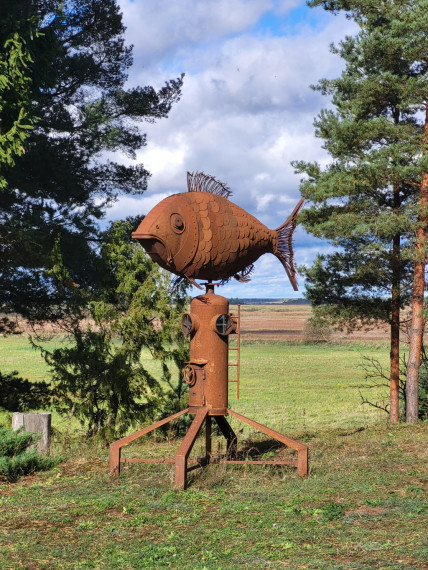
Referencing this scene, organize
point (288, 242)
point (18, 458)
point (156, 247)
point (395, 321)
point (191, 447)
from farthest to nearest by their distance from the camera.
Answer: point (395, 321), point (288, 242), point (18, 458), point (156, 247), point (191, 447)

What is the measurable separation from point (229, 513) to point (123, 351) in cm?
694

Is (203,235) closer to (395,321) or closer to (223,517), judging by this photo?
(223,517)

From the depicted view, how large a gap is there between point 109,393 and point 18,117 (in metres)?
5.94

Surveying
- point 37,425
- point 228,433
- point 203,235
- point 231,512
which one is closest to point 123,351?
point 37,425

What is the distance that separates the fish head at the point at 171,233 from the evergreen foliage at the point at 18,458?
3586 millimetres

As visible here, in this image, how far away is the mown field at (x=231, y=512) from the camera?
19.8ft

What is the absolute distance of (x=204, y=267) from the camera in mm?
9438

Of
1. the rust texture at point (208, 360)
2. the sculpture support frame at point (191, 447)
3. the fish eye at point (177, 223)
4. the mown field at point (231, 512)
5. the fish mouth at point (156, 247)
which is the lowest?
the mown field at point (231, 512)

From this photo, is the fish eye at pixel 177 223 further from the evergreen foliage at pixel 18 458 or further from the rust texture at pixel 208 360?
the evergreen foliage at pixel 18 458

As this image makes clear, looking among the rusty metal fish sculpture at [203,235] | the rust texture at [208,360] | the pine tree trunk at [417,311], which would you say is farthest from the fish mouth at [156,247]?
the pine tree trunk at [417,311]

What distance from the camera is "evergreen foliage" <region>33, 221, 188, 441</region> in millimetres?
13828

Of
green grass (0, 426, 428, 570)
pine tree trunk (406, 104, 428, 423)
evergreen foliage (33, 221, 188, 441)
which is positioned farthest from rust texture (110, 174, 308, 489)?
pine tree trunk (406, 104, 428, 423)

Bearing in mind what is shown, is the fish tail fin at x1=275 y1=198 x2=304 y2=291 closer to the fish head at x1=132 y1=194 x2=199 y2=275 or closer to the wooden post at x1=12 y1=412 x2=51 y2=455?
the fish head at x1=132 y1=194 x2=199 y2=275

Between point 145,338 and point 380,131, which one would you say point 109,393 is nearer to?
point 145,338
